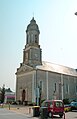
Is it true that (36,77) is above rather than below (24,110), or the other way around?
above

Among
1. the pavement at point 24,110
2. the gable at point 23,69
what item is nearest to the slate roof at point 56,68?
the gable at point 23,69

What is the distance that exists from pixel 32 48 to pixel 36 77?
751 centimetres

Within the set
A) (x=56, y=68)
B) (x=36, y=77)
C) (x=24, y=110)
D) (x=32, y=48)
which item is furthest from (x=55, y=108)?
(x=56, y=68)

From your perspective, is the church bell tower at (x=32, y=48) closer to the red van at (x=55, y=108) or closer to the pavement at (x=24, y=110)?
the pavement at (x=24, y=110)

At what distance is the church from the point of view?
50.1 m

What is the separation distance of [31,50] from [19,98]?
1249cm

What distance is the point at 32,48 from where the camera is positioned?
173 feet

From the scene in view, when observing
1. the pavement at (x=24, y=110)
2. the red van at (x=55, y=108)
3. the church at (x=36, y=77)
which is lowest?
the pavement at (x=24, y=110)

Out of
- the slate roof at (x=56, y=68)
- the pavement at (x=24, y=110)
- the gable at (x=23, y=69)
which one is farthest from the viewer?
the slate roof at (x=56, y=68)

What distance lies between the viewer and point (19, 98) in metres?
54.7

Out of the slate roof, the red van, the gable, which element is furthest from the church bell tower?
the red van

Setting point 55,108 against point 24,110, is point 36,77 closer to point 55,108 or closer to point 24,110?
point 24,110

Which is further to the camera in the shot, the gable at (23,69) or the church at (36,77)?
the gable at (23,69)

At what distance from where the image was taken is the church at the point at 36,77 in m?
50.1
